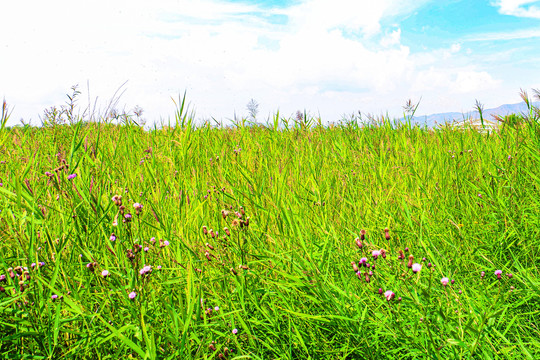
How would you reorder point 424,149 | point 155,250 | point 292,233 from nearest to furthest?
point 155,250
point 292,233
point 424,149

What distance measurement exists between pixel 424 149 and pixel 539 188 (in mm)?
1016

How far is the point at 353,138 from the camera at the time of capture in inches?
159

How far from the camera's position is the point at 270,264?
1608 mm

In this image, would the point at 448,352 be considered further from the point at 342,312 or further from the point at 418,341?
the point at 342,312

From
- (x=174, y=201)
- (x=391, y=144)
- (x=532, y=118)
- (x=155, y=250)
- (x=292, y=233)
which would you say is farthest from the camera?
(x=391, y=144)

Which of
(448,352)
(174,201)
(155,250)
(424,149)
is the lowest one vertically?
(448,352)

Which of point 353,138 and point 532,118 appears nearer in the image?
point 532,118

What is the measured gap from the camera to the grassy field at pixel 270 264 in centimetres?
120

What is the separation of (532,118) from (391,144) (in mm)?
1235

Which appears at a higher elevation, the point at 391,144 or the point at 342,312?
the point at 391,144

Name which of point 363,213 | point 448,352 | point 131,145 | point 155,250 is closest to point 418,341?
point 448,352

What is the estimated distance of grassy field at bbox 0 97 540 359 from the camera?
3.92 ft

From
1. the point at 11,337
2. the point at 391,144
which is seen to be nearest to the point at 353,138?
the point at 391,144

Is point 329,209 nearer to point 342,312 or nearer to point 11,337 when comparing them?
point 342,312
